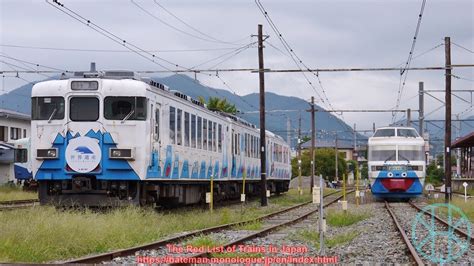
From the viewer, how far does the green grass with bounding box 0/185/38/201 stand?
32547 mm

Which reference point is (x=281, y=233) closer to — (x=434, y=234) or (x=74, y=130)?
(x=434, y=234)

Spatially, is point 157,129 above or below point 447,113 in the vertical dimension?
below

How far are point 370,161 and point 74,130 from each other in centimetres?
1787

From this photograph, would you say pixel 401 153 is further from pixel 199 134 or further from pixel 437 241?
pixel 437 241

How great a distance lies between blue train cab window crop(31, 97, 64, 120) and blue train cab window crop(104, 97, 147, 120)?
107 centimetres

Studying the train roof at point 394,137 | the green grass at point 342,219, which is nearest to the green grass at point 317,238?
the green grass at point 342,219

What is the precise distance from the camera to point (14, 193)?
35.5 meters

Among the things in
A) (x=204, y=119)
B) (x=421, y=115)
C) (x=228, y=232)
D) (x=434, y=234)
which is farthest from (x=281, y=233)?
(x=421, y=115)

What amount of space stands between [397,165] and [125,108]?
55.4 ft

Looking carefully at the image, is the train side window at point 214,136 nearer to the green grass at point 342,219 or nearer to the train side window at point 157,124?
the green grass at point 342,219

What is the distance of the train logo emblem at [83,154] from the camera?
16547 mm

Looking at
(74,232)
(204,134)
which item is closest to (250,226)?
(74,232)

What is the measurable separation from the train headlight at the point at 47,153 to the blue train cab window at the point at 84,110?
868 millimetres

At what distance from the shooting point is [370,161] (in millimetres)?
31906
